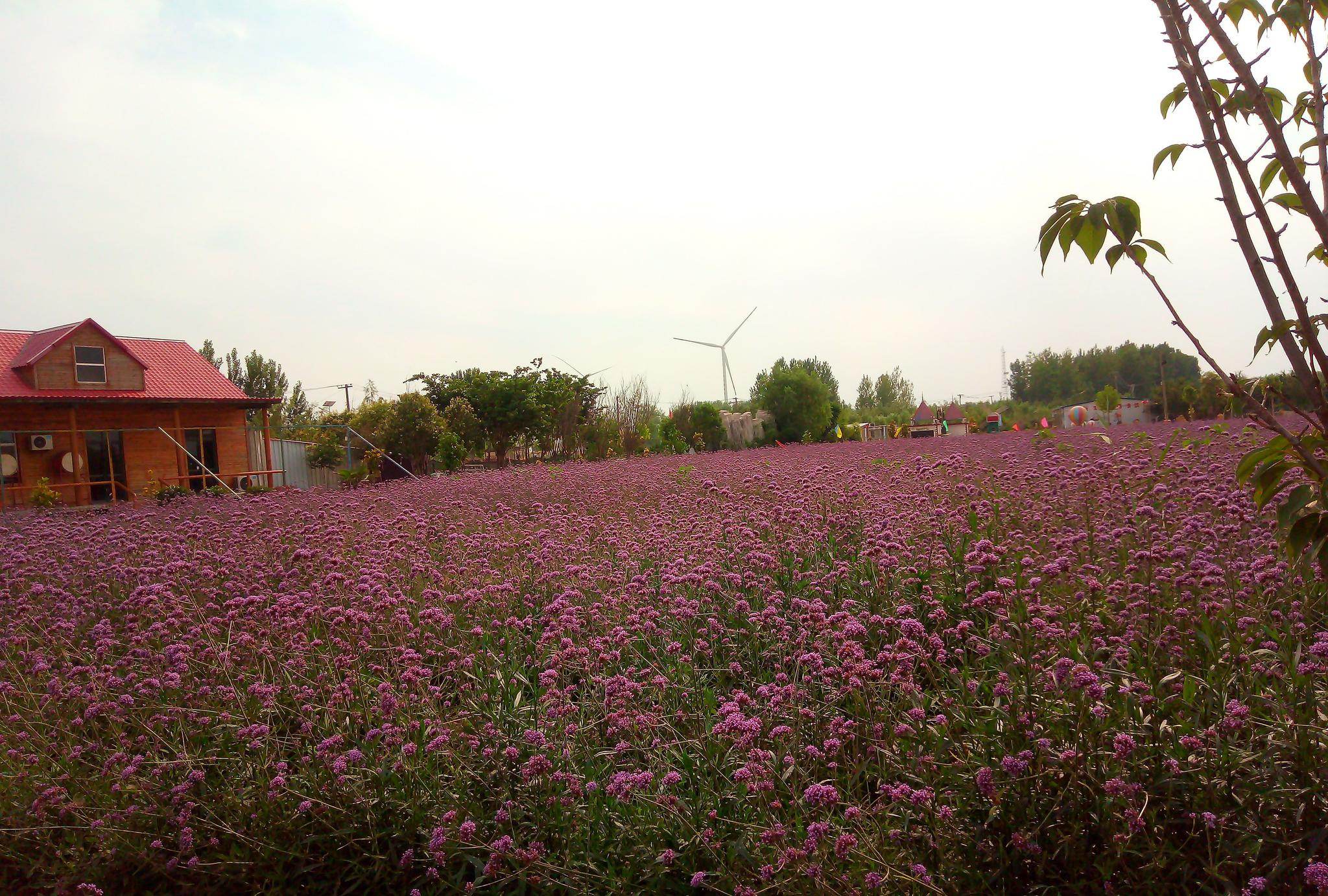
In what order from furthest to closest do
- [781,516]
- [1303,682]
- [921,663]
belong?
[781,516], [921,663], [1303,682]

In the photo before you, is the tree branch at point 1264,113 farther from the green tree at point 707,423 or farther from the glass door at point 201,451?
the green tree at point 707,423

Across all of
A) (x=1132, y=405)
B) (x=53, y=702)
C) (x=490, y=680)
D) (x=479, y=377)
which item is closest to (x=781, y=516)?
(x=490, y=680)

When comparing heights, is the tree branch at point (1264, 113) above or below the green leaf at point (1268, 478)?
above

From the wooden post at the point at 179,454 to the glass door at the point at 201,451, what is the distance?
0.20 meters

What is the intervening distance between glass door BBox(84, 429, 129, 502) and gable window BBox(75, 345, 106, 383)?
163 centimetres

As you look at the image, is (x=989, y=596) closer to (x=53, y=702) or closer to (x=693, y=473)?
(x=53, y=702)

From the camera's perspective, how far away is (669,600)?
4.09m

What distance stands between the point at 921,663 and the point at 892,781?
70 cm

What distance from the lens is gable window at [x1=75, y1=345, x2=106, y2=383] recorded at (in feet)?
78.4

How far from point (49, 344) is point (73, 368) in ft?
3.08

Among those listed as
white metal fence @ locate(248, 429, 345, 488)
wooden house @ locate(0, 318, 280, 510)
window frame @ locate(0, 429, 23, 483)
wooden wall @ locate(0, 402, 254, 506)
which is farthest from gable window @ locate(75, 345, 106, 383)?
white metal fence @ locate(248, 429, 345, 488)

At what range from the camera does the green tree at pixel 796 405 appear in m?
35.1

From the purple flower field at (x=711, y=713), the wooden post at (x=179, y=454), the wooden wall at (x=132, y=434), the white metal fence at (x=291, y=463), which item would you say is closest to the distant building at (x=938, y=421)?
the white metal fence at (x=291, y=463)

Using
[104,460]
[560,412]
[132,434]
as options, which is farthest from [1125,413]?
[104,460]
